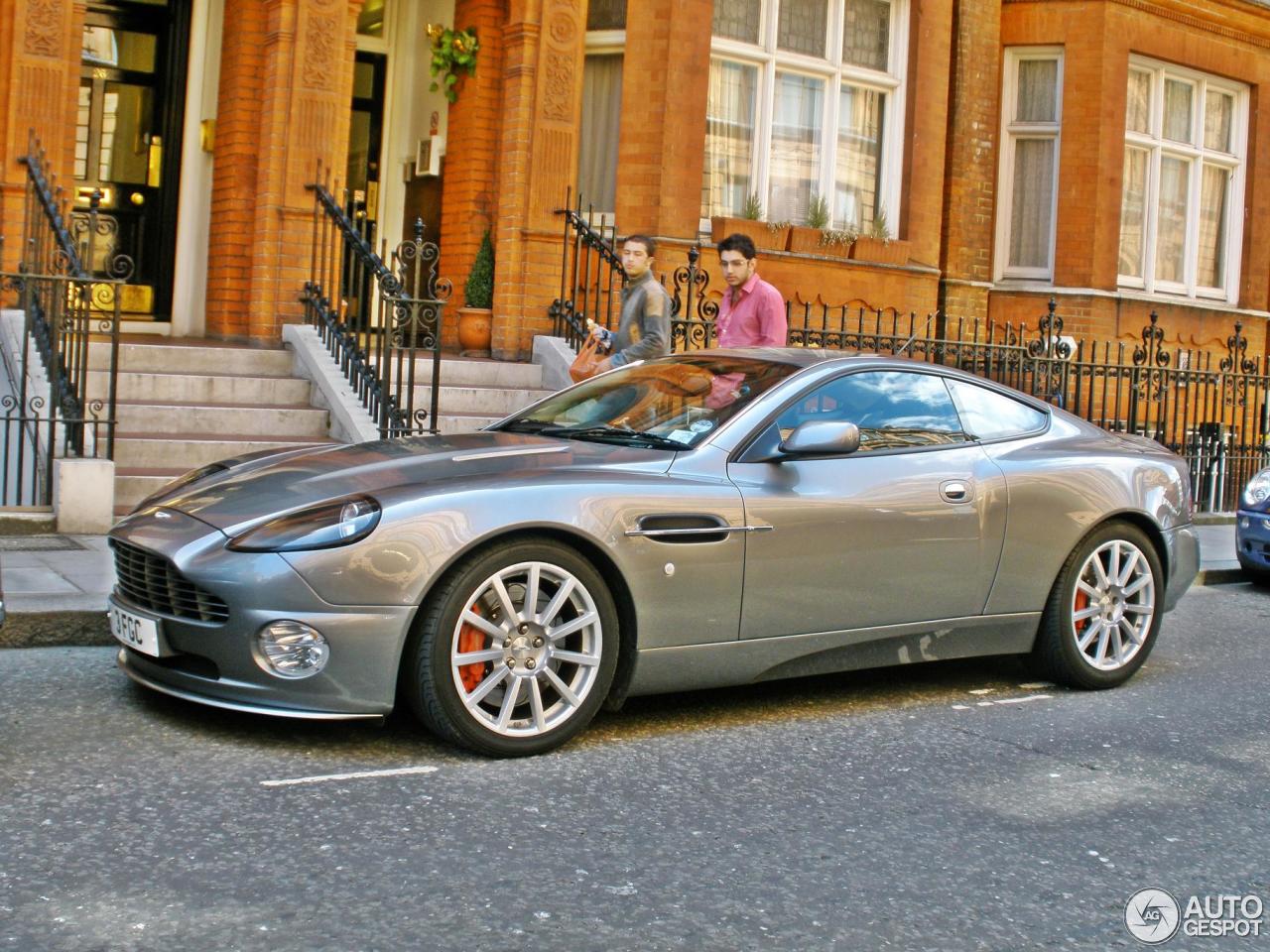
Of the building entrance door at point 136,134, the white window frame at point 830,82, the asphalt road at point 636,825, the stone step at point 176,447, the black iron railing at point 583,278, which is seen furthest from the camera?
the white window frame at point 830,82

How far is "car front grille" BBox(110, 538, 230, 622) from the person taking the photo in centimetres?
493

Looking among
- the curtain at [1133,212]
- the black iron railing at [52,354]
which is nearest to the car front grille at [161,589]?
the black iron railing at [52,354]

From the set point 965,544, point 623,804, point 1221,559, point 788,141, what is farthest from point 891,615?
point 788,141

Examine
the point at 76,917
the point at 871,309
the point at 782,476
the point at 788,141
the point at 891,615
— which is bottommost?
the point at 76,917

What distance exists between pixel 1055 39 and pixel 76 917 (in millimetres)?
15165

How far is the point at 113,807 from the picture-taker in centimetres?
438

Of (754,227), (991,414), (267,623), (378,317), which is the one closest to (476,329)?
(378,317)

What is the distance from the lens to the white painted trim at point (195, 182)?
41.7ft

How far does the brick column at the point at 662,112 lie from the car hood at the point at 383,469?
25.1ft

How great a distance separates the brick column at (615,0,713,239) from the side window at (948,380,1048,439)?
6.93 meters

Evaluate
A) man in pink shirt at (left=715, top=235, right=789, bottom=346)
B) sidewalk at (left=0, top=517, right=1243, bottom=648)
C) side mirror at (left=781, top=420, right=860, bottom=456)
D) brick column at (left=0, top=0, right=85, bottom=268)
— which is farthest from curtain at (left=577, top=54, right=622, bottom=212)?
side mirror at (left=781, top=420, right=860, bottom=456)

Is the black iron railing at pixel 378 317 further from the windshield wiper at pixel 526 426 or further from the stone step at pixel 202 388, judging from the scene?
the windshield wiper at pixel 526 426

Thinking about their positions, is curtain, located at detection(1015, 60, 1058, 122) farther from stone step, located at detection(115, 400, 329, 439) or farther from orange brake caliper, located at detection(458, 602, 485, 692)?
orange brake caliper, located at detection(458, 602, 485, 692)

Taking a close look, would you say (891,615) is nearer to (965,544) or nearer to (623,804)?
(965,544)
